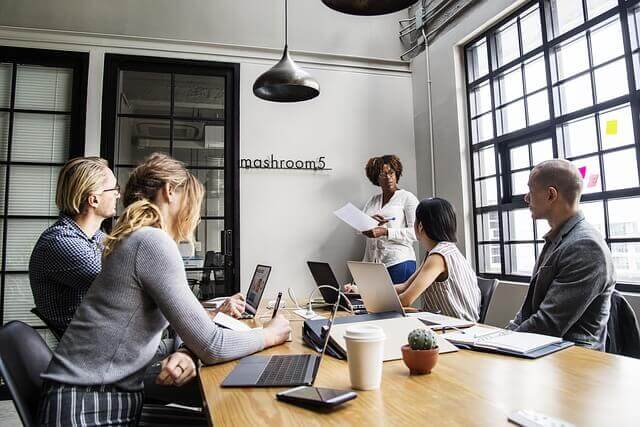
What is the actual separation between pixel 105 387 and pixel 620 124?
283cm

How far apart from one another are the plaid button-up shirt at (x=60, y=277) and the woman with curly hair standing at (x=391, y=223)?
7.18 feet

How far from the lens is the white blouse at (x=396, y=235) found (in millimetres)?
3520

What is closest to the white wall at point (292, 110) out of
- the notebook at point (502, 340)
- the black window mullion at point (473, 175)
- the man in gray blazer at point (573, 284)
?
the black window mullion at point (473, 175)

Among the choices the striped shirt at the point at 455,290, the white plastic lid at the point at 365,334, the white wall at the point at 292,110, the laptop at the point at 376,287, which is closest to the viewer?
the white plastic lid at the point at 365,334

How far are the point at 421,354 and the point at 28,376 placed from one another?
104 cm

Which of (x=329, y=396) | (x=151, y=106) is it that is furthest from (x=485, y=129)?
(x=329, y=396)

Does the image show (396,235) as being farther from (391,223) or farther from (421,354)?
(421,354)

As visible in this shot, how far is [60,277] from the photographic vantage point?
162 centimetres

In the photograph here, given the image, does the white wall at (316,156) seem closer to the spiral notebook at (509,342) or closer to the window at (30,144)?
the window at (30,144)

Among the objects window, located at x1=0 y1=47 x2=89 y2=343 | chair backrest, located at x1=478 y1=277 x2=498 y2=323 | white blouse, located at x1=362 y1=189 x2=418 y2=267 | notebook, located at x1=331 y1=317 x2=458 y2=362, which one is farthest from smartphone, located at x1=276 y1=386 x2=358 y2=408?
window, located at x1=0 y1=47 x2=89 y2=343

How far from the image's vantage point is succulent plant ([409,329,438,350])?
101cm

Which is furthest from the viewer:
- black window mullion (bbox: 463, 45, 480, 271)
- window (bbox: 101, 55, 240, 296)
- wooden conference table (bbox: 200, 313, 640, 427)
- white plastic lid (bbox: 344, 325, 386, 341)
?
window (bbox: 101, 55, 240, 296)

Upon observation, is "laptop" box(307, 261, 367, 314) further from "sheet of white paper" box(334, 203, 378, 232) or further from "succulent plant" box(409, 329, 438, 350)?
"succulent plant" box(409, 329, 438, 350)

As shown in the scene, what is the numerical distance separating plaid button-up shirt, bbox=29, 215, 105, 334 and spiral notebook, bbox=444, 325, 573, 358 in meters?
1.35
